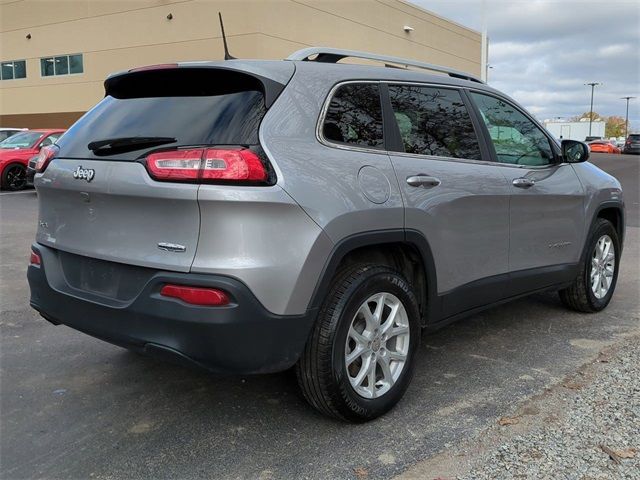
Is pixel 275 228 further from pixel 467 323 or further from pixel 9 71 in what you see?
pixel 9 71

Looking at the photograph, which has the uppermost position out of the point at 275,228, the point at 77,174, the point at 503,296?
the point at 77,174

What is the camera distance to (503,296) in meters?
4.20

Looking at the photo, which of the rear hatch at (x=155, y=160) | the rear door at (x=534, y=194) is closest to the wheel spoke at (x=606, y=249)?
the rear door at (x=534, y=194)

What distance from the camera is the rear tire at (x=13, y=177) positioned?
15.6 metres

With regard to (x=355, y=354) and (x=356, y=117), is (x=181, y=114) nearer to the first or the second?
(x=356, y=117)

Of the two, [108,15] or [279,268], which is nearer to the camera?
[279,268]

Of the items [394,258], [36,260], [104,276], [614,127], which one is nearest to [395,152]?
[394,258]

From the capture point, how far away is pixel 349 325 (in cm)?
305

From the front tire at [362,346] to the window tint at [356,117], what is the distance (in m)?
0.68

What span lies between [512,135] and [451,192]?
3.70ft

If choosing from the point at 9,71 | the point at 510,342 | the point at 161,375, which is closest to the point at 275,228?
the point at 161,375

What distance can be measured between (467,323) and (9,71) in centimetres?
3937

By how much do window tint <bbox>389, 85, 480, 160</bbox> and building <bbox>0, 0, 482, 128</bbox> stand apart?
74.7ft

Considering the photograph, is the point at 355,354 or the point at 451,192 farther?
the point at 451,192
